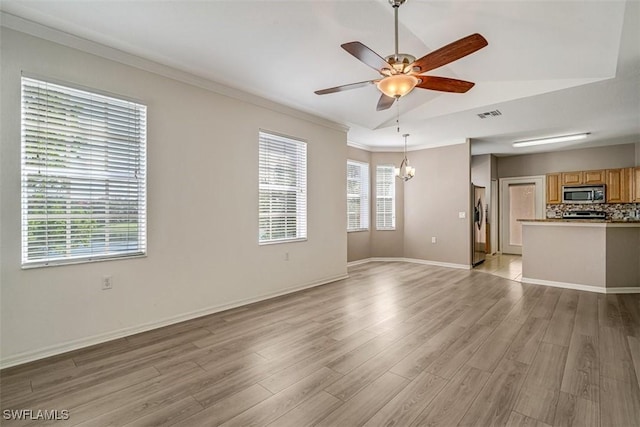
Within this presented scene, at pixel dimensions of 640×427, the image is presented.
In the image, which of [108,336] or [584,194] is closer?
[108,336]

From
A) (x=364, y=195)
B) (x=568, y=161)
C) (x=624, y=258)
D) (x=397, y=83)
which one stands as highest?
(x=568, y=161)

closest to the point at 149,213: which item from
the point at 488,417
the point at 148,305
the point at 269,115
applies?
the point at 148,305

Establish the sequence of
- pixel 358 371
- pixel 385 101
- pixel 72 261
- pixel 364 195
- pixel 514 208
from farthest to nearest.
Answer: pixel 514 208 < pixel 364 195 < pixel 385 101 < pixel 72 261 < pixel 358 371

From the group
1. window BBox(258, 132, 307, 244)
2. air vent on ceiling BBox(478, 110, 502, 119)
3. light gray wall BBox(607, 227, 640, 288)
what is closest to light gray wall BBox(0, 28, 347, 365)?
window BBox(258, 132, 307, 244)

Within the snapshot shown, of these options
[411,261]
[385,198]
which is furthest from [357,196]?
[411,261]

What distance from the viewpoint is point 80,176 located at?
2.73 m

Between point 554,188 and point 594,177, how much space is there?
0.75m

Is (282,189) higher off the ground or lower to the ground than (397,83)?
lower

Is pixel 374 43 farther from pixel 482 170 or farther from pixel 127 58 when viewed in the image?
pixel 482 170

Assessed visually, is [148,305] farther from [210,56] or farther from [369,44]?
[369,44]

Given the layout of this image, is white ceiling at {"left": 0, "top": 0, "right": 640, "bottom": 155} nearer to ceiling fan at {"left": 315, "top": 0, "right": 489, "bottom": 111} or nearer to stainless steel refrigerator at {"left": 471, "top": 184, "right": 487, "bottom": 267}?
ceiling fan at {"left": 315, "top": 0, "right": 489, "bottom": 111}

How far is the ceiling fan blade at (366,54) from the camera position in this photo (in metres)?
2.04

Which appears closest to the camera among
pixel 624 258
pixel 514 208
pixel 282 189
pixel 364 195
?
pixel 282 189

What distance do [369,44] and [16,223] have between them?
3560mm
